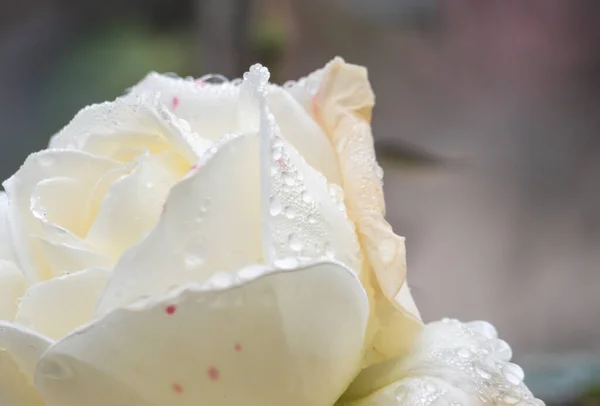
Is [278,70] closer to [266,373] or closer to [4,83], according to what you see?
[4,83]

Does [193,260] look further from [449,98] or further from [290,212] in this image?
[449,98]

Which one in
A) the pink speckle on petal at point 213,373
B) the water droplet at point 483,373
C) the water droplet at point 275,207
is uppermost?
the water droplet at point 275,207

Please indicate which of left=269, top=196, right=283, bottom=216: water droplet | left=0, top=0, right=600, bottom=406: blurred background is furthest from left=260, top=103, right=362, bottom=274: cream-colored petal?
left=0, top=0, right=600, bottom=406: blurred background

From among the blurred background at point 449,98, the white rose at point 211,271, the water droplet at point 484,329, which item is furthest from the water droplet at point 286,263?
the blurred background at point 449,98

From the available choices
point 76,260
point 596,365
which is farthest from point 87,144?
point 596,365

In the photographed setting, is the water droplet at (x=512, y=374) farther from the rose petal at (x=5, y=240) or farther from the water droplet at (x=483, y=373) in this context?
the rose petal at (x=5, y=240)

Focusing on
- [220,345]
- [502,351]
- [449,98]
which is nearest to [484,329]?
[502,351]
